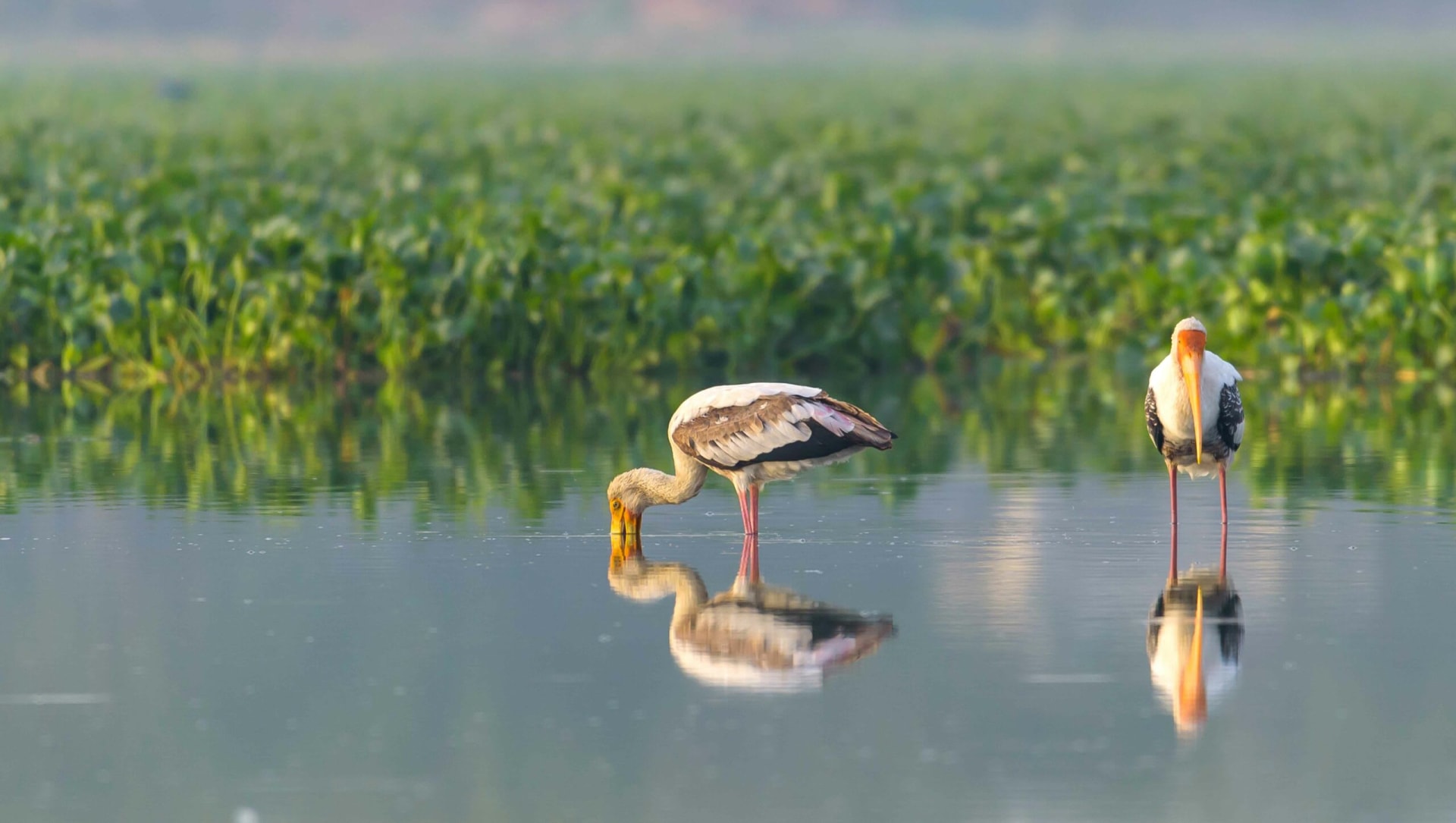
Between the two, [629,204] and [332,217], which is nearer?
[332,217]

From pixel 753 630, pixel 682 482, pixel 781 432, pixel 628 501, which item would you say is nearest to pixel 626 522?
pixel 628 501

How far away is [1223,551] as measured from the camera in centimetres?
1114

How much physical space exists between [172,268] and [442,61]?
148 metres

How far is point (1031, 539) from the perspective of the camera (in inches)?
451

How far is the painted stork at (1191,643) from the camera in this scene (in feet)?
26.4

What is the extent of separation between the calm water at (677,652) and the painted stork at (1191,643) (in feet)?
0.13

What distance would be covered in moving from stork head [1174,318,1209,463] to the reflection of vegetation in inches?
61.9

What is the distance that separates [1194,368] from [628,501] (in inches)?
95.0

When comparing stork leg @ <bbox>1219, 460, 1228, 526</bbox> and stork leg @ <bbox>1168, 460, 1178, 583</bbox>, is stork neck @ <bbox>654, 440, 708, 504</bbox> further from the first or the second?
stork leg @ <bbox>1219, 460, 1228, 526</bbox>

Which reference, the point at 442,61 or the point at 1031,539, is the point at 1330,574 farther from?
the point at 442,61

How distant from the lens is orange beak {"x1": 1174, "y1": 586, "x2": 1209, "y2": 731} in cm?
781

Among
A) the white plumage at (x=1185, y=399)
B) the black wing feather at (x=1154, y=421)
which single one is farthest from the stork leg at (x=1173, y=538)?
the white plumage at (x=1185, y=399)

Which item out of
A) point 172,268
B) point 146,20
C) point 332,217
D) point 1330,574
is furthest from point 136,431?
point 146,20

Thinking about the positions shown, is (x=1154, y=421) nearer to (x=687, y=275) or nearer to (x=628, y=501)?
(x=628, y=501)
